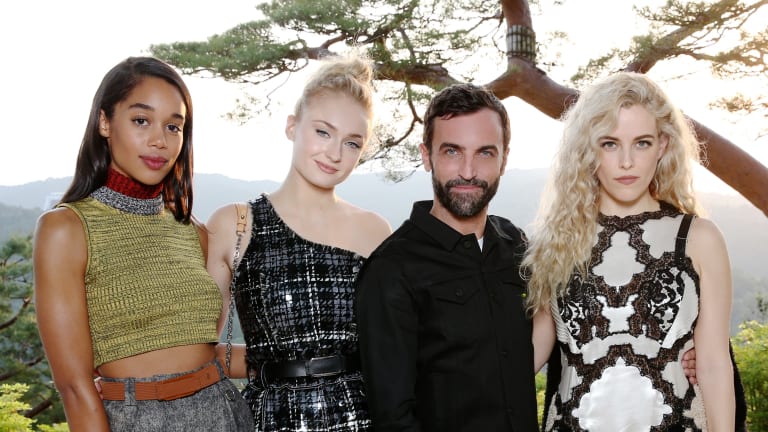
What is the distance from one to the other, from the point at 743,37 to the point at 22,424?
7.16m

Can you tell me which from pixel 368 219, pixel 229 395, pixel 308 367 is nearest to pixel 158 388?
pixel 229 395

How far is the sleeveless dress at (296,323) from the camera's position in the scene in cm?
206

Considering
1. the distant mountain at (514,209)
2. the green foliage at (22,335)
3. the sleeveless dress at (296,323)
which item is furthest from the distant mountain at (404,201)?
the sleeveless dress at (296,323)

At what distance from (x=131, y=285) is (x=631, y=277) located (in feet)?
4.84

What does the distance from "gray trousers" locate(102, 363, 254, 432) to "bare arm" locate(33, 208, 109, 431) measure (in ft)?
0.17

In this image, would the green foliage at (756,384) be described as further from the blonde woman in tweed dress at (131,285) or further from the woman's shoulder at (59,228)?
the woman's shoulder at (59,228)

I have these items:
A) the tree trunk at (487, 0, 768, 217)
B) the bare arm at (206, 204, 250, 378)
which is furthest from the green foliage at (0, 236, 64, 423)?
the bare arm at (206, 204, 250, 378)

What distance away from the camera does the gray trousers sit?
180cm

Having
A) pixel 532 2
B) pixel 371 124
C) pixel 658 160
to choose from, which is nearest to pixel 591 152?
pixel 658 160

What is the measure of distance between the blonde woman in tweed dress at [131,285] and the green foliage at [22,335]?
867 cm

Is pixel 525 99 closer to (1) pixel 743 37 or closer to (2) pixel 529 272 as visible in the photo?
(1) pixel 743 37

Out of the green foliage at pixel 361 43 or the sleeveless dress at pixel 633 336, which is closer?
the sleeveless dress at pixel 633 336

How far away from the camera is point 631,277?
2.18m

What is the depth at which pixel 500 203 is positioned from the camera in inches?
935
